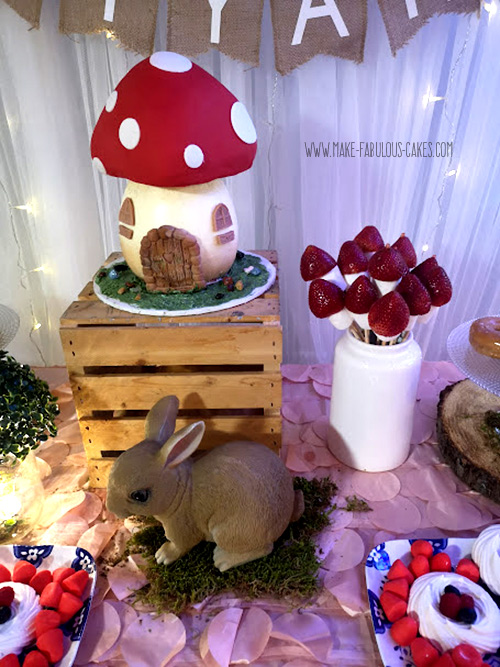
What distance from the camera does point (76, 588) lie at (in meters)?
0.93

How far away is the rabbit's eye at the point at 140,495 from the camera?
92 centimetres

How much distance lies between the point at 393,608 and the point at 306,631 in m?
0.16

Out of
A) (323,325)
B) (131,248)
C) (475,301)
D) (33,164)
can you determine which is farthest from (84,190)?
(475,301)

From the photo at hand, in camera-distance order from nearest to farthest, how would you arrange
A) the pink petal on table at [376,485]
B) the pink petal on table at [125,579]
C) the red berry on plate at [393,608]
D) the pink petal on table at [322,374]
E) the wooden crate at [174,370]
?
the red berry on plate at [393,608]
the pink petal on table at [125,579]
the wooden crate at [174,370]
the pink petal on table at [376,485]
the pink petal on table at [322,374]

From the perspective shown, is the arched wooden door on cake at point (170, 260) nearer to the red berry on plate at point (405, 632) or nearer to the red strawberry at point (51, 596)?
the red strawberry at point (51, 596)

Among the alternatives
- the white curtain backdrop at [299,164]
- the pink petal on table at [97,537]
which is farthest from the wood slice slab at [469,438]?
the pink petal on table at [97,537]

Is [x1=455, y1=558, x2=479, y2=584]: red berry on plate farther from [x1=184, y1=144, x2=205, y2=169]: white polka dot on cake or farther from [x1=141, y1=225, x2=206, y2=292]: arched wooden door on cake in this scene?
[x1=184, y1=144, x2=205, y2=169]: white polka dot on cake

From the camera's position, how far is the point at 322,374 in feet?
5.41

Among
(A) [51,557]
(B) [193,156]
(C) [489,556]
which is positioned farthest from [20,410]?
(C) [489,556]

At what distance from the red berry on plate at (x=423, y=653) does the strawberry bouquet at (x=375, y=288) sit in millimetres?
534

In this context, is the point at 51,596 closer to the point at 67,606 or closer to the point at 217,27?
the point at 67,606

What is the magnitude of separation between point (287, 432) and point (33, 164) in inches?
43.1

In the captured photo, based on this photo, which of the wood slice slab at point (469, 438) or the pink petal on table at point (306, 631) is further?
the wood slice slab at point (469, 438)

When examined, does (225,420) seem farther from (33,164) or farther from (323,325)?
(33,164)
